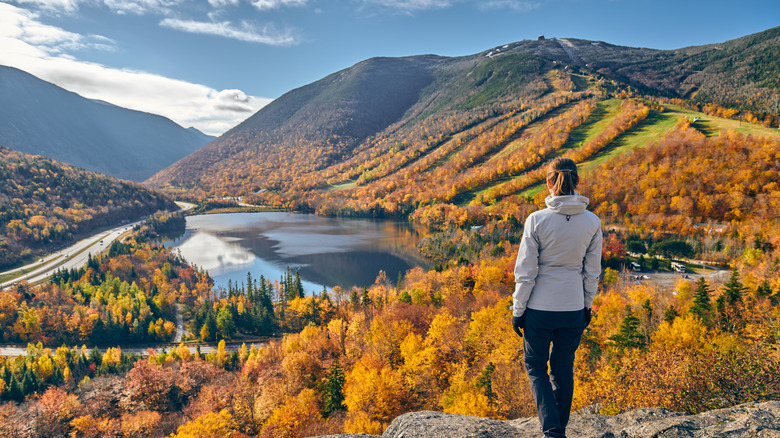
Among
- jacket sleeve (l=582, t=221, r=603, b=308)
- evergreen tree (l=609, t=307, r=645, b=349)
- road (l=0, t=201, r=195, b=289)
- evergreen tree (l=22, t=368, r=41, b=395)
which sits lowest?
evergreen tree (l=22, t=368, r=41, b=395)

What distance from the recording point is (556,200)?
156 inches

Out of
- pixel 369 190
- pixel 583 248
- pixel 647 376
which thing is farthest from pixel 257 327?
pixel 369 190

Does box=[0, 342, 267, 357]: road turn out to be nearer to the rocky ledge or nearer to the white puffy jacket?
the rocky ledge

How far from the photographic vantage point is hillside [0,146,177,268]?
101125 millimetres

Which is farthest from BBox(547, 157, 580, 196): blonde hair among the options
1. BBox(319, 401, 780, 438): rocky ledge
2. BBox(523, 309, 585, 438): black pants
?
BBox(319, 401, 780, 438): rocky ledge

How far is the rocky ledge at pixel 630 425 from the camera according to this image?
15.9ft

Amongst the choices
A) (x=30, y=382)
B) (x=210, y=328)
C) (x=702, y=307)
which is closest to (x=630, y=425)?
(x=702, y=307)

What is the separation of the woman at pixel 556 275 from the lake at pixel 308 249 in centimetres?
6663

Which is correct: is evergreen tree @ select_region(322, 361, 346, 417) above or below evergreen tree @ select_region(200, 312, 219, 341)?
above

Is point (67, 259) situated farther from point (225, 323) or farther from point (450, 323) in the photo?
point (450, 323)

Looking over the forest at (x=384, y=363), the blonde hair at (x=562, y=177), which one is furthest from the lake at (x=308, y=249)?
the blonde hair at (x=562, y=177)

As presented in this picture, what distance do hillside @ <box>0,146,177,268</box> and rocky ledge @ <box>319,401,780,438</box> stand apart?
406ft

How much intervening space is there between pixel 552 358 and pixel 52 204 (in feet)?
597

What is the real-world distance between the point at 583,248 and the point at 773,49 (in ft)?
855
